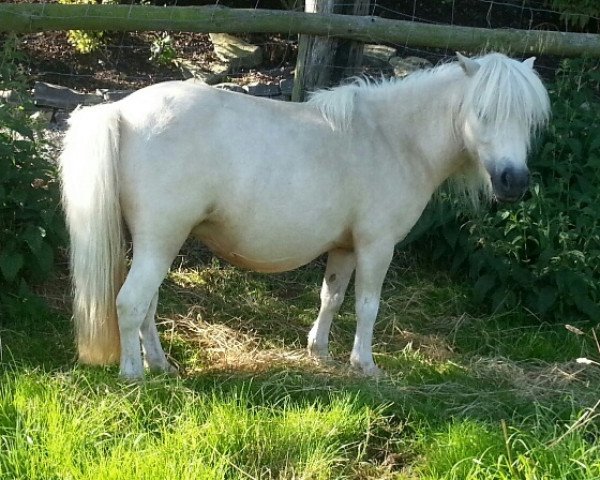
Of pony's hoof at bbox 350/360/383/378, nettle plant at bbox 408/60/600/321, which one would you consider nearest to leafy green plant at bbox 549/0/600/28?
nettle plant at bbox 408/60/600/321

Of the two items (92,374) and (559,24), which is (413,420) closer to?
(92,374)

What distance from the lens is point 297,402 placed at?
142 inches

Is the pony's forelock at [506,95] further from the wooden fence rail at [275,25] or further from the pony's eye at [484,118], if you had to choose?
the wooden fence rail at [275,25]

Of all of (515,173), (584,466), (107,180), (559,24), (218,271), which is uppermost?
(559,24)

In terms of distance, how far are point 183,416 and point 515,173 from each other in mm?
1879

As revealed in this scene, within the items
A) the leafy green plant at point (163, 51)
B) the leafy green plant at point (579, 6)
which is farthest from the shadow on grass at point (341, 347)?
the leafy green plant at point (579, 6)

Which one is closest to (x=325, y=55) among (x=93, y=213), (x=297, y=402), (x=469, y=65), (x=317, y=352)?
(x=469, y=65)

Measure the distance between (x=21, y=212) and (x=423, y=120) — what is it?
2346 millimetres

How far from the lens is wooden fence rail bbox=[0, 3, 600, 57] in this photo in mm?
4715

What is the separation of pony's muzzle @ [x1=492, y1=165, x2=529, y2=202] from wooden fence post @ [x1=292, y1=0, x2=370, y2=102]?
6.69ft

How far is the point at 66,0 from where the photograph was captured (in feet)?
24.3

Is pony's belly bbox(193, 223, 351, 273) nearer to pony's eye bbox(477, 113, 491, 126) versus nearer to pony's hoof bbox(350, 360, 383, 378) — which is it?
pony's hoof bbox(350, 360, 383, 378)

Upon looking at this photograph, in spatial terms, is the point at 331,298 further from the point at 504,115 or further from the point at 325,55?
the point at 325,55

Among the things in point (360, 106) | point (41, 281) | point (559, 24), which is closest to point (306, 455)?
point (360, 106)
